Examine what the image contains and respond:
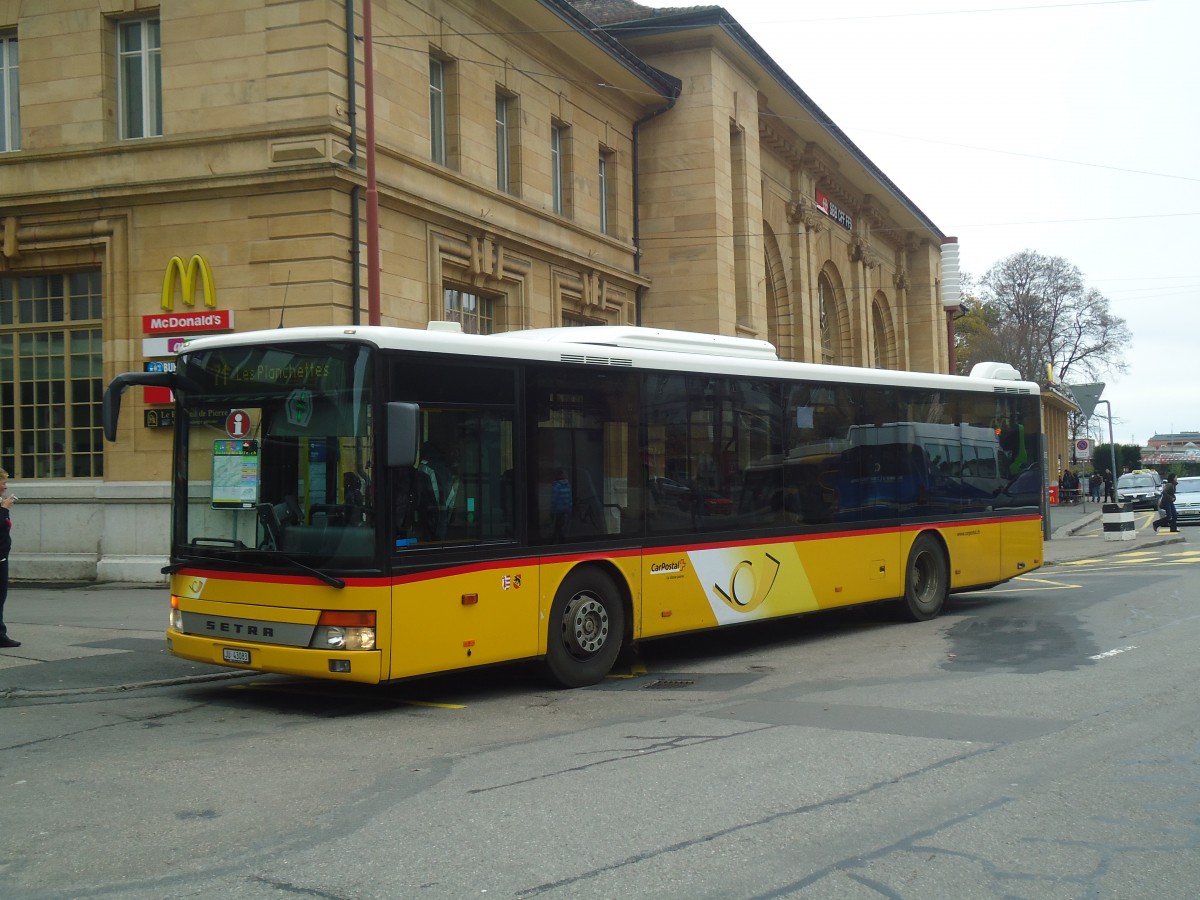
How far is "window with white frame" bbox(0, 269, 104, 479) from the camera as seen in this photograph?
19.8 m

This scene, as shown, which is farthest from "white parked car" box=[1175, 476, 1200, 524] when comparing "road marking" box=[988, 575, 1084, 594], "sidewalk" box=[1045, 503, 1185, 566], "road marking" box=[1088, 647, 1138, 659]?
"road marking" box=[1088, 647, 1138, 659]

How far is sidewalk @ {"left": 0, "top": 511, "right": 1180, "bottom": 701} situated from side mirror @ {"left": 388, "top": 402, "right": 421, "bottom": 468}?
3.73 metres

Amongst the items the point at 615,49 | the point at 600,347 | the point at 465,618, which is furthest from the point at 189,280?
the point at 615,49

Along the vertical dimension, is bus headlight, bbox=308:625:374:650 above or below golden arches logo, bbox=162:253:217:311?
below

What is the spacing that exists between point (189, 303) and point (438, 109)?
6.20 m

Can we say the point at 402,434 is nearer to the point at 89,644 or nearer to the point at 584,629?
the point at 584,629

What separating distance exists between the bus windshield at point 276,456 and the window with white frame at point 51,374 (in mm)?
Result: 11238

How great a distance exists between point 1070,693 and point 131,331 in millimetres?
15348

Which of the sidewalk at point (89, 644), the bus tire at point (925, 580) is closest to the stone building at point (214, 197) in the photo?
the sidewalk at point (89, 644)

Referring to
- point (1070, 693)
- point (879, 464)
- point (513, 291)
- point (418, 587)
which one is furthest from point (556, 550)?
point (513, 291)

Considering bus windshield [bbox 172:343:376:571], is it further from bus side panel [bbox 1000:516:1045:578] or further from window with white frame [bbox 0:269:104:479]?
window with white frame [bbox 0:269:104:479]

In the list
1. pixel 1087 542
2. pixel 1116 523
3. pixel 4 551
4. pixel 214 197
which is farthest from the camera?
pixel 1087 542

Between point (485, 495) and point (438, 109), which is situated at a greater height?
point (438, 109)

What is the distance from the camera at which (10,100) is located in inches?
791
